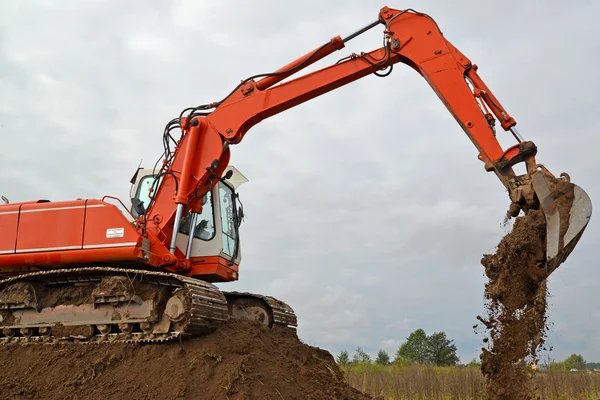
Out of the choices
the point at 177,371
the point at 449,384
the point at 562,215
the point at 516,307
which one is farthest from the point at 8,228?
the point at 449,384

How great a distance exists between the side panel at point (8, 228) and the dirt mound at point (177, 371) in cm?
126

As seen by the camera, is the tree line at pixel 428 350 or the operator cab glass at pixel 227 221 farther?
the tree line at pixel 428 350

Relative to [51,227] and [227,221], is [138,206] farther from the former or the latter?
[227,221]

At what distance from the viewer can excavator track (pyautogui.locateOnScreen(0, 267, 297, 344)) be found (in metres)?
6.49

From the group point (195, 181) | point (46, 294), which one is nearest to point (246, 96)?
point (195, 181)

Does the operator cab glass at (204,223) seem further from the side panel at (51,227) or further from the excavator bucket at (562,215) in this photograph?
Answer: the excavator bucket at (562,215)

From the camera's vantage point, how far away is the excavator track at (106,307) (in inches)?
256

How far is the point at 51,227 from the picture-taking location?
7.30 meters

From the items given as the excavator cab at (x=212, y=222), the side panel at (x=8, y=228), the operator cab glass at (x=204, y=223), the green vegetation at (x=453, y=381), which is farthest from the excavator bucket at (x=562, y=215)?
the side panel at (x=8, y=228)

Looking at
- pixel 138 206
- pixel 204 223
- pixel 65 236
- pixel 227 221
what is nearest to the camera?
pixel 65 236

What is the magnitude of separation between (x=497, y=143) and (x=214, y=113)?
369cm

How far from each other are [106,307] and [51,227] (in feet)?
4.33

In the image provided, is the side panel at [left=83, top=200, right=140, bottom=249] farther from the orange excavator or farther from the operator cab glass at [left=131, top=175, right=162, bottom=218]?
the operator cab glass at [left=131, top=175, right=162, bottom=218]

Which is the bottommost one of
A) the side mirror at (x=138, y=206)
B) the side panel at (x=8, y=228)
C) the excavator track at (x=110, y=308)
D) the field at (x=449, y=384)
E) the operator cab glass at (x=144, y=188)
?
the field at (x=449, y=384)
